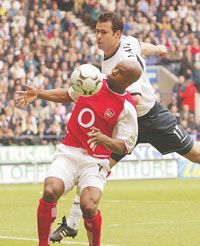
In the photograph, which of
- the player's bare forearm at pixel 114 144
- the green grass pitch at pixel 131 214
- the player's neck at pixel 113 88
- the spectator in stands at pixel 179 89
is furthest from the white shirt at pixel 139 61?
the spectator in stands at pixel 179 89

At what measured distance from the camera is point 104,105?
9406 millimetres

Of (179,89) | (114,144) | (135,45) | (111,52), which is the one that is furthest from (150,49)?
(179,89)

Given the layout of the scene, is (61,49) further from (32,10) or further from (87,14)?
(87,14)

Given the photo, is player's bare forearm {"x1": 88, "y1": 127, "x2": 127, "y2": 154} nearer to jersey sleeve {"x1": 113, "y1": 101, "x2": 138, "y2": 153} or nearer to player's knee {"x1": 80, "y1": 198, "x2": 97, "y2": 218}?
jersey sleeve {"x1": 113, "y1": 101, "x2": 138, "y2": 153}

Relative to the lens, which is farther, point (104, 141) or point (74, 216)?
point (74, 216)

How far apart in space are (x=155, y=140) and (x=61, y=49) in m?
17.1

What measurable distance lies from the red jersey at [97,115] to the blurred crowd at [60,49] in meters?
16.1

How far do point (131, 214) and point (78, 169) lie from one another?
5.32 meters

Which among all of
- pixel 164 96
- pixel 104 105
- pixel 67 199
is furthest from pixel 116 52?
pixel 164 96

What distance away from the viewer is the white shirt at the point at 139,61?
1082 centimetres

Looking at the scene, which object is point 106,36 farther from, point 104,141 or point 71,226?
point 71,226

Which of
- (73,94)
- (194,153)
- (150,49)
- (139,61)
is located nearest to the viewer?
(73,94)

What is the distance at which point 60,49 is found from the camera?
1146 inches

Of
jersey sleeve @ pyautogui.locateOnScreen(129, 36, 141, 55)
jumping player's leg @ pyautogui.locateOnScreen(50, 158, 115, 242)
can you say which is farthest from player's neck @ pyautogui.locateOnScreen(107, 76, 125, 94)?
jersey sleeve @ pyautogui.locateOnScreen(129, 36, 141, 55)
